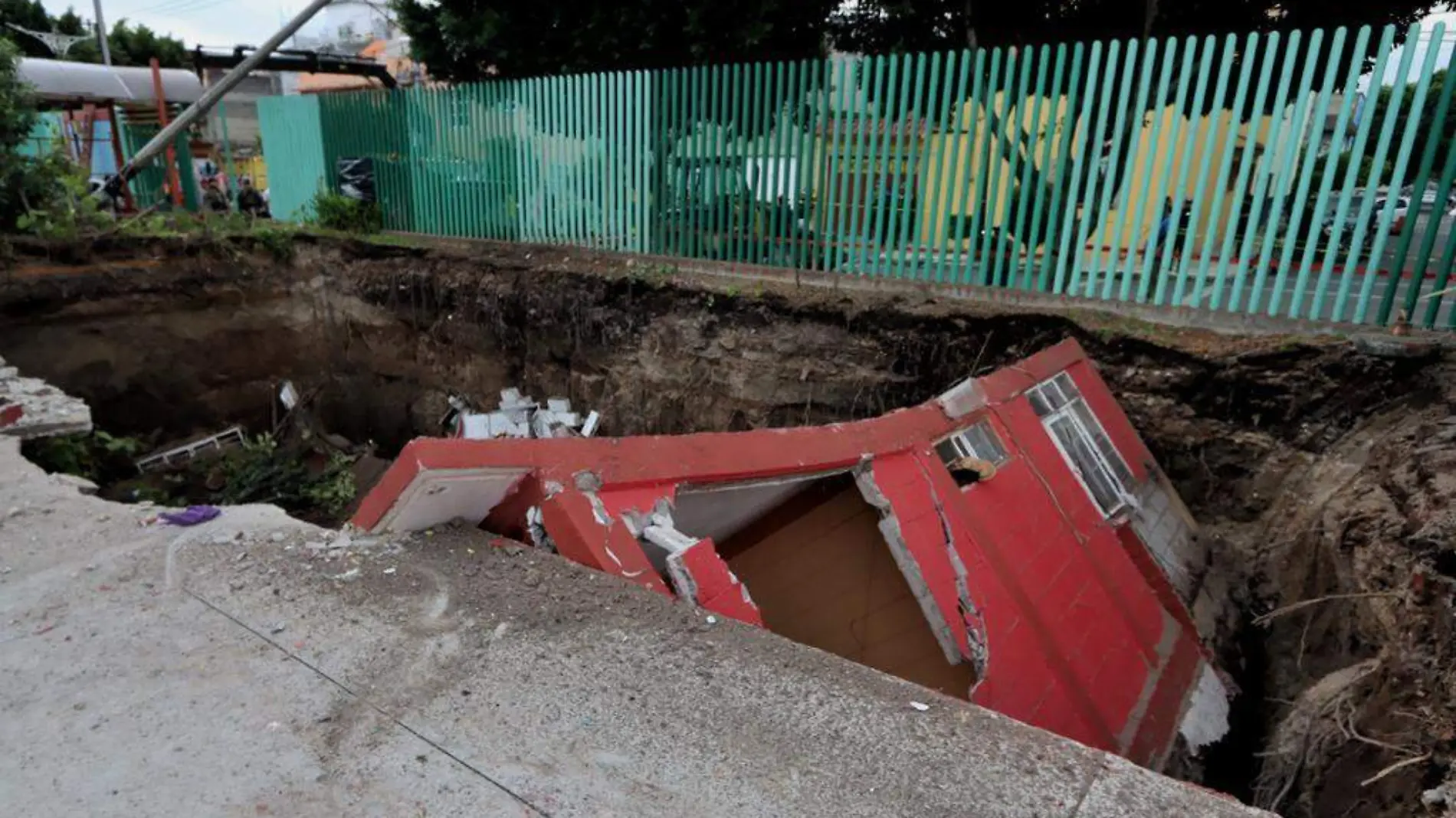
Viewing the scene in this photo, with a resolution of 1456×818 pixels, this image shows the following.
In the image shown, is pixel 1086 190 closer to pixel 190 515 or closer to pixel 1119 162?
pixel 1119 162

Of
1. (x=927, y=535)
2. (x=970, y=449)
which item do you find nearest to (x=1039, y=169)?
(x=970, y=449)

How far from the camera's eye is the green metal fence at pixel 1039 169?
4.33 metres

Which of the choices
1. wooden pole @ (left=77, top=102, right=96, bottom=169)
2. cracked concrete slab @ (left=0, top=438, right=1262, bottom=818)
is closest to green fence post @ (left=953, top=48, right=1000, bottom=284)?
cracked concrete slab @ (left=0, top=438, right=1262, bottom=818)

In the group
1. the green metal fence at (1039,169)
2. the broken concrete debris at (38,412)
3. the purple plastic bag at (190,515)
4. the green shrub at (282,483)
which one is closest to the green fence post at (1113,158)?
the green metal fence at (1039,169)

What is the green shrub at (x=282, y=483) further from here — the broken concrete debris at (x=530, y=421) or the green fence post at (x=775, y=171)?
the green fence post at (x=775, y=171)

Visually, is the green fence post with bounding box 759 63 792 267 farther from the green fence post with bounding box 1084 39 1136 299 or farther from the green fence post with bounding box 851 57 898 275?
the green fence post with bounding box 1084 39 1136 299

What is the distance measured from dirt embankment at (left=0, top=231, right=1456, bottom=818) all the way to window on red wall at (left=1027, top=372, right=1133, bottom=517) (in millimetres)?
666

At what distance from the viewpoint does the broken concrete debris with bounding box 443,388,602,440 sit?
6781mm

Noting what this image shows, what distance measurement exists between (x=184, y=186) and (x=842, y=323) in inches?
476

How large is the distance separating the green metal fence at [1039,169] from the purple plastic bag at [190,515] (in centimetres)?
474

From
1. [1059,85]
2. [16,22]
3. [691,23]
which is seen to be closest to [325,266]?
[691,23]

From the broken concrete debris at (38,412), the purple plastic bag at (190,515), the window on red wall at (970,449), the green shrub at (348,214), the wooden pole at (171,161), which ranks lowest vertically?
the broken concrete debris at (38,412)

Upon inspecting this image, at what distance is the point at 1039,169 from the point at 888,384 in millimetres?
1860

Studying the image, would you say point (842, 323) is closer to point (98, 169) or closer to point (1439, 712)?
point (1439, 712)
